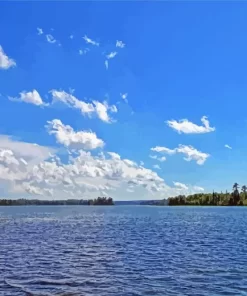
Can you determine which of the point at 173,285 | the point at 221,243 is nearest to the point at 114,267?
Answer: the point at 173,285

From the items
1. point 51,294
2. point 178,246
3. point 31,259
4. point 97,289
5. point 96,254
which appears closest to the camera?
point 51,294

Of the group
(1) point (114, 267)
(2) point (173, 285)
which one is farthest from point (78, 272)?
(2) point (173, 285)

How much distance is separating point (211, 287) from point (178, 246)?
2360 centimetres

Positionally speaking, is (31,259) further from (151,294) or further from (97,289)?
(151,294)

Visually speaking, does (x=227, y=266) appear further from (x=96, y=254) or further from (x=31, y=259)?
(x=31, y=259)

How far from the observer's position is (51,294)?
2522 cm

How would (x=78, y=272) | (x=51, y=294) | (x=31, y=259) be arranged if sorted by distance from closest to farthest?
(x=51, y=294)
(x=78, y=272)
(x=31, y=259)

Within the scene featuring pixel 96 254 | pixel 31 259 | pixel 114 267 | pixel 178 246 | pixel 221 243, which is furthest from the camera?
pixel 221 243

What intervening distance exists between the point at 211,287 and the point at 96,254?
60.3ft

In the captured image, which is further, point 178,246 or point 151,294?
point 178,246

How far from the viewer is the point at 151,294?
25.7 meters

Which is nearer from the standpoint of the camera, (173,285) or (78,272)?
(173,285)

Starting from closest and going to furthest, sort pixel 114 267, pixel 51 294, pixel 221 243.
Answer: pixel 51 294 → pixel 114 267 → pixel 221 243

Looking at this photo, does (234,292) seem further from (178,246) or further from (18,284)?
(178,246)
